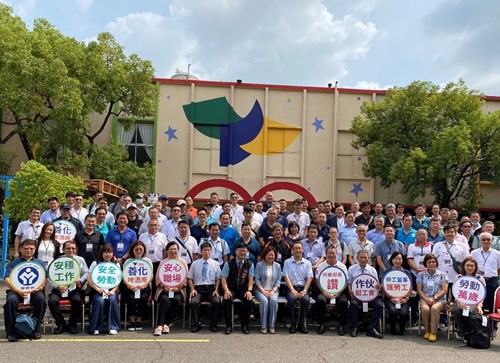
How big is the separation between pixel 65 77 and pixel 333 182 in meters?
12.2

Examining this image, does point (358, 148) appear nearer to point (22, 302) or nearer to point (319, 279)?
point (319, 279)

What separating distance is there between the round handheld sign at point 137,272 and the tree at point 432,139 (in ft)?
45.4

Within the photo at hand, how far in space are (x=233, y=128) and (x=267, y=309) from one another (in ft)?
53.7

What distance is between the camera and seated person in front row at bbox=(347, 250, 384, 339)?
28.6 feet

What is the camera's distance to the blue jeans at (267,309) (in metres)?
8.81

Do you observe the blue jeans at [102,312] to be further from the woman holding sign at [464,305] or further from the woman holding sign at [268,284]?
the woman holding sign at [464,305]

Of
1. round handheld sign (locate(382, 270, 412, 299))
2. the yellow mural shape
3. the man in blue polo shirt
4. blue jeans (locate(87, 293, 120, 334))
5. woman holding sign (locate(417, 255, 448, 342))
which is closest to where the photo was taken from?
blue jeans (locate(87, 293, 120, 334))

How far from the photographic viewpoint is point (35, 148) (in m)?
22.3

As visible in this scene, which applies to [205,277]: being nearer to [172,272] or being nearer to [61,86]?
[172,272]

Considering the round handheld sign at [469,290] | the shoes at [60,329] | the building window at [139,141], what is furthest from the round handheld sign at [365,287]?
the building window at [139,141]

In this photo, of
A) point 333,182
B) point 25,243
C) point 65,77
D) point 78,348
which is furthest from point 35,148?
point 78,348

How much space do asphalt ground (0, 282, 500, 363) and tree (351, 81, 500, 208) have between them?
12.8 m

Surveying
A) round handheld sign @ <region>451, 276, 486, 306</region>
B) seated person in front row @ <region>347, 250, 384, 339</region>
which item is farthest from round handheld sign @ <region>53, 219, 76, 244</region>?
round handheld sign @ <region>451, 276, 486, 306</region>

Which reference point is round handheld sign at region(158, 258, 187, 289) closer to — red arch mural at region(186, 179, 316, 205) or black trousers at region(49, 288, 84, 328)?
black trousers at region(49, 288, 84, 328)
